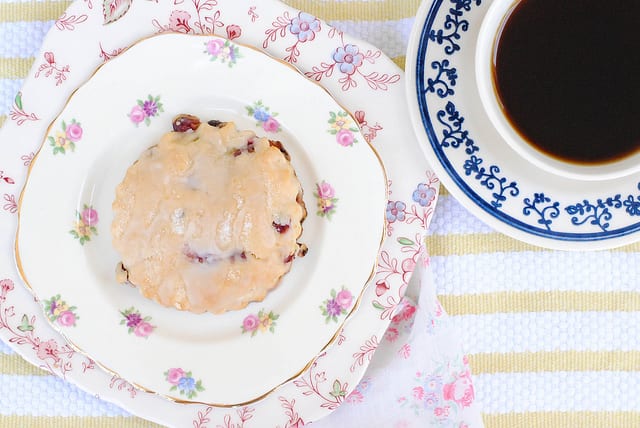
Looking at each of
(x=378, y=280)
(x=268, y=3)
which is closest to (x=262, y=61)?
(x=268, y=3)

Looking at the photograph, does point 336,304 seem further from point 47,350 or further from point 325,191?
point 47,350

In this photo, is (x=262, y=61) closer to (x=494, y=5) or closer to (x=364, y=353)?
(x=494, y=5)

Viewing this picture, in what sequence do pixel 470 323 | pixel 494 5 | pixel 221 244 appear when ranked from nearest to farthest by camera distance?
1. pixel 494 5
2. pixel 221 244
3. pixel 470 323

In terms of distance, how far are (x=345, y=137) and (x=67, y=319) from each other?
575mm

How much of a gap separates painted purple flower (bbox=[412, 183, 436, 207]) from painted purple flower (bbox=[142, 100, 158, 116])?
476mm

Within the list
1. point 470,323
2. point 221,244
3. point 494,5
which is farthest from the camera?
point 470,323

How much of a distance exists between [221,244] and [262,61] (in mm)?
318

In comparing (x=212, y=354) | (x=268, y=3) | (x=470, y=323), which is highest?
(x=268, y=3)

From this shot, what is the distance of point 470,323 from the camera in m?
1.32

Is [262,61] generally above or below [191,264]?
above

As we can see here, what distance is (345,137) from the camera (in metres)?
1.20

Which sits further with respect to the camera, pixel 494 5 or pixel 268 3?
pixel 268 3

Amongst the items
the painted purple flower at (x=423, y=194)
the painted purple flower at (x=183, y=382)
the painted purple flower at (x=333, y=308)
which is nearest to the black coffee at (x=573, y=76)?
the painted purple flower at (x=423, y=194)

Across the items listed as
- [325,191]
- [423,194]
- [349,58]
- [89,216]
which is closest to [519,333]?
[423,194]
